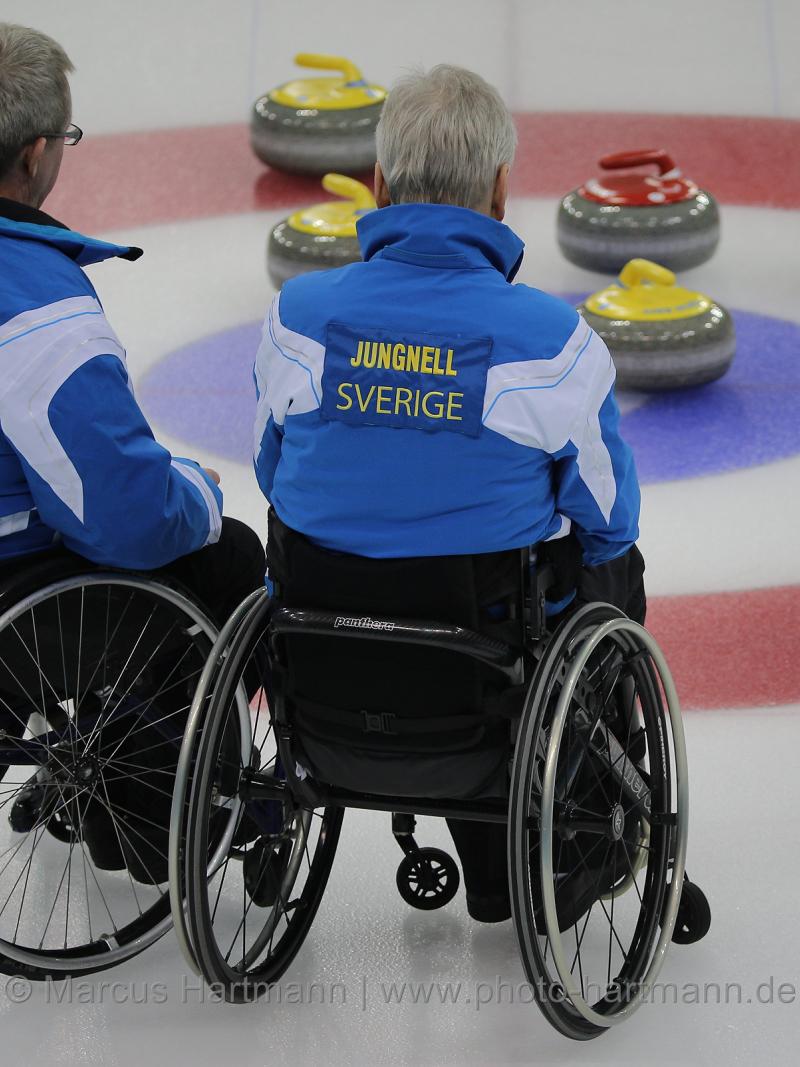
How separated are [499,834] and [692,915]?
12.0 inches

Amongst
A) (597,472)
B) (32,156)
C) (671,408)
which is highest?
(32,156)

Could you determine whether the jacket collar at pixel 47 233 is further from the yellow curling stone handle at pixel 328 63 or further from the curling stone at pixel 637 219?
the yellow curling stone handle at pixel 328 63

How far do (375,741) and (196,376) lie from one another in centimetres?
244

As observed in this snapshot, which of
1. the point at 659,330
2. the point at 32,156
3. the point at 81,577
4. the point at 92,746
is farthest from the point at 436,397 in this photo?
the point at 659,330

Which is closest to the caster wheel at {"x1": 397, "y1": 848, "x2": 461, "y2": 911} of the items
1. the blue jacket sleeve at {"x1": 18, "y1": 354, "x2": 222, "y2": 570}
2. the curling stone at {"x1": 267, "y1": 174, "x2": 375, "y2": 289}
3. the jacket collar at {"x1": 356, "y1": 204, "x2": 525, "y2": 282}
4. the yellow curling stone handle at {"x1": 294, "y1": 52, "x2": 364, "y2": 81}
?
the blue jacket sleeve at {"x1": 18, "y1": 354, "x2": 222, "y2": 570}

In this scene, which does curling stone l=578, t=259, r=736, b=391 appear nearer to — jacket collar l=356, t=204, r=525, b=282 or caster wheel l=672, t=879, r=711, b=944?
caster wheel l=672, t=879, r=711, b=944

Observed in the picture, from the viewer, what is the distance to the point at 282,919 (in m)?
2.46

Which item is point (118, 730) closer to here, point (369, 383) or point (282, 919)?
point (282, 919)

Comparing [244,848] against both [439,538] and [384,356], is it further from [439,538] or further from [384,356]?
[384,356]

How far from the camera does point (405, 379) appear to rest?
182 cm

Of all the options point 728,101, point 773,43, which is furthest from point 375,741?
point 773,43

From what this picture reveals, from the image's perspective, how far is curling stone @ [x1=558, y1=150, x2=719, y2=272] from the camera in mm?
4414

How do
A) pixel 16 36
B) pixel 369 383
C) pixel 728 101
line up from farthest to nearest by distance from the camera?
pixel 728 101 < pixel 16 36 < pixel 369 383

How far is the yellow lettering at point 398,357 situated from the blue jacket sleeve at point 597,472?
210mm
